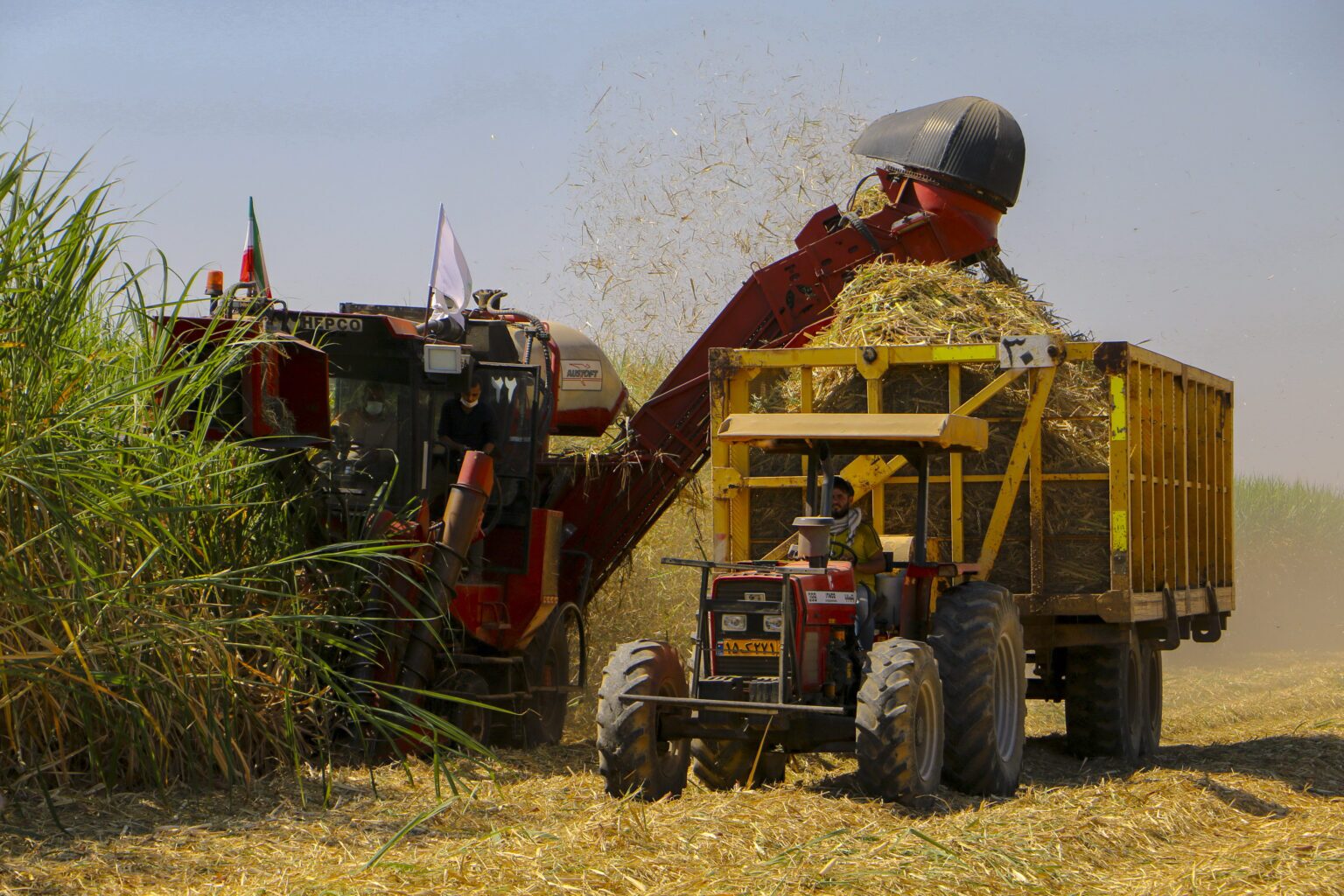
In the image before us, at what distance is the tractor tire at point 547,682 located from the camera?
1076 centimetres

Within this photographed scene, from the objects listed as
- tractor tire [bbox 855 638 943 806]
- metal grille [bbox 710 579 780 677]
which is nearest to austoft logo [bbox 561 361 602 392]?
metal grille [bbox 710 579 780 677]

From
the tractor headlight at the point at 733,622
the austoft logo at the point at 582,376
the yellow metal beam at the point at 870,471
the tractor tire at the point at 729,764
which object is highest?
the austoft logo at the point at 582,376

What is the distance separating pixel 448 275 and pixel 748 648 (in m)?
4.45

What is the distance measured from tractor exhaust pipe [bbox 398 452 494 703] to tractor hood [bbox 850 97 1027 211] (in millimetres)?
4061

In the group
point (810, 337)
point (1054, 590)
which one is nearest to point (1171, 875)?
point (1054, 590)

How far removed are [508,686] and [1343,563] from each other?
2852cm

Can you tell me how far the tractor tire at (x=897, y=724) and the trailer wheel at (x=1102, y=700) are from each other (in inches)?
128

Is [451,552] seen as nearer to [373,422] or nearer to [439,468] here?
[439,468]

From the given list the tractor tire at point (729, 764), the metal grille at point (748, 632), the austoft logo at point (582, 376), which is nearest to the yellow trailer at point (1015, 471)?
the tractor tire at point (729, 764)

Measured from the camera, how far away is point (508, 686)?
33.8ft

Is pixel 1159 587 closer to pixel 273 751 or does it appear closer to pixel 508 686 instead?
pixel 508 686

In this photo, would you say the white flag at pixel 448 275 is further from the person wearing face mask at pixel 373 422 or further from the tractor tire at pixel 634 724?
the tractor tire at pixel 634 724

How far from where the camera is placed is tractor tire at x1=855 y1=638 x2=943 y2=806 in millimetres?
7211

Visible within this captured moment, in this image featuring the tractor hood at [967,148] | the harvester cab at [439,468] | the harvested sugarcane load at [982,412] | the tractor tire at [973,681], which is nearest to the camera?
the tractor tire at [973,681]
